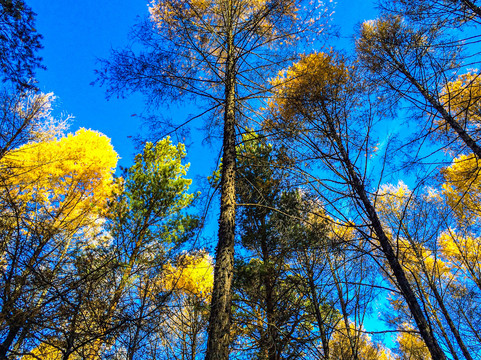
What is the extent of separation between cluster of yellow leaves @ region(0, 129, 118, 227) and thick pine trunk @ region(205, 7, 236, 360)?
540cm

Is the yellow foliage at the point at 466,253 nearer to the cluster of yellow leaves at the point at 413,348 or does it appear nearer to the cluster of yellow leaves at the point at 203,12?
the cluster of yellow leaves at the point at 413,348

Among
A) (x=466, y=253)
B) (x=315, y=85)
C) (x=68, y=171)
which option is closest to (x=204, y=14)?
(x=315, y=85)

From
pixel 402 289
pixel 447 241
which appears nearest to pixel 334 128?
pixel 402 289

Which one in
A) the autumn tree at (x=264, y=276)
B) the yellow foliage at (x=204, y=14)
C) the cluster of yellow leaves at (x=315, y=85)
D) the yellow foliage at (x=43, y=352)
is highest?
the yellow foliage at (x=204, y=14)

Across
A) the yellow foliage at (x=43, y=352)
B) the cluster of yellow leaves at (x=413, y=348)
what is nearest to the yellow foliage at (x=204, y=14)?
the yellow foliage at (x=43, y=352)

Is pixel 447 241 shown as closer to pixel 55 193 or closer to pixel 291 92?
pixel 291 92

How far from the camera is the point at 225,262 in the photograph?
2490 millimetres

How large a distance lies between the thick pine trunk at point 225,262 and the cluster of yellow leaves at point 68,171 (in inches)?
213

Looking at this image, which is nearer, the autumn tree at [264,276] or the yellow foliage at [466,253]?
the autumn tree at [264,276]

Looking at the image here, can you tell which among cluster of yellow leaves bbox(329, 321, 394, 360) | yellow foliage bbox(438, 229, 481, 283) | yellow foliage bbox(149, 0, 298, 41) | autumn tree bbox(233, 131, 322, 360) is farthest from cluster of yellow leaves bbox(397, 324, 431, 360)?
yellow foliage bbox(149, 0, 298, 41)

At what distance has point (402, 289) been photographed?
2.49 meters

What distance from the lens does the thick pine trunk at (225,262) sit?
6.70ft

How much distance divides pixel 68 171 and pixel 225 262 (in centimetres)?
793

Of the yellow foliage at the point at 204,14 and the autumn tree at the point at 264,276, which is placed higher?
the yellow foliage at the point at 204,14
